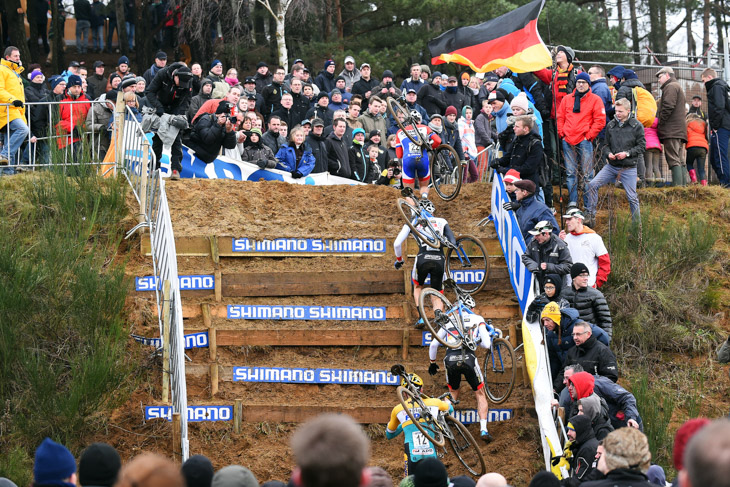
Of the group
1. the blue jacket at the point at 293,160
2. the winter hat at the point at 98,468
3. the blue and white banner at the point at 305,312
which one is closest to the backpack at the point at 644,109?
the blue jacket at the point at 293,160

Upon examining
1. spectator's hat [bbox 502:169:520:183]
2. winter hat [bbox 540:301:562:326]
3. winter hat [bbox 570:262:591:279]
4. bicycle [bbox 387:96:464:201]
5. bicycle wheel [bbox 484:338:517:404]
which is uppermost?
bicycle [bbox 387:96:464:201]

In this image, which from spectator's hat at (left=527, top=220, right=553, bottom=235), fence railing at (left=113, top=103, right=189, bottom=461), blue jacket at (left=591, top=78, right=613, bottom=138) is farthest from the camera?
blue jacket at (left=591, top=78, right=613, bottom=138)

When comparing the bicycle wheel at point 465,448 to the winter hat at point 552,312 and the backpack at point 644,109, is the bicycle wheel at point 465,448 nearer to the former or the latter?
the winter hat at point 552,312

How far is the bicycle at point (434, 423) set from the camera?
10398 mm

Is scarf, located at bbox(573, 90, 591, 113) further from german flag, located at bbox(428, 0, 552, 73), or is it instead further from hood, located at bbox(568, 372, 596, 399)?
hood, located at bbox(568, 372, 596, 399)

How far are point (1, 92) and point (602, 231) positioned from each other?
1019 centimetres

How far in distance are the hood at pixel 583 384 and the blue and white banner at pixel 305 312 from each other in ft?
13.9

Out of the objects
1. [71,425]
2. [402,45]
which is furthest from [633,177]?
[402,45]

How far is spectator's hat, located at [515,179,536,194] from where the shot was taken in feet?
43.4

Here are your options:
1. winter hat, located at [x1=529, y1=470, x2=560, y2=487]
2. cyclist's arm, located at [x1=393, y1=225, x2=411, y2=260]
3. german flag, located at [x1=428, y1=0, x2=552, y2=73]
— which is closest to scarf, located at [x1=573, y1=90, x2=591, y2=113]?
german flag, located at [x1=428, y1=0, x2=552, y2=73]

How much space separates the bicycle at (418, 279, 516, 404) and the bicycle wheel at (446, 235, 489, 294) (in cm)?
64

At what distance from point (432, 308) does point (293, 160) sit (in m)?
5.29

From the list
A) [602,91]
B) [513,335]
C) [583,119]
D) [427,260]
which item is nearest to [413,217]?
[427,260]

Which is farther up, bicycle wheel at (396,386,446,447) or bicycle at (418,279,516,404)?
bicycle at (418,279,516,404)
